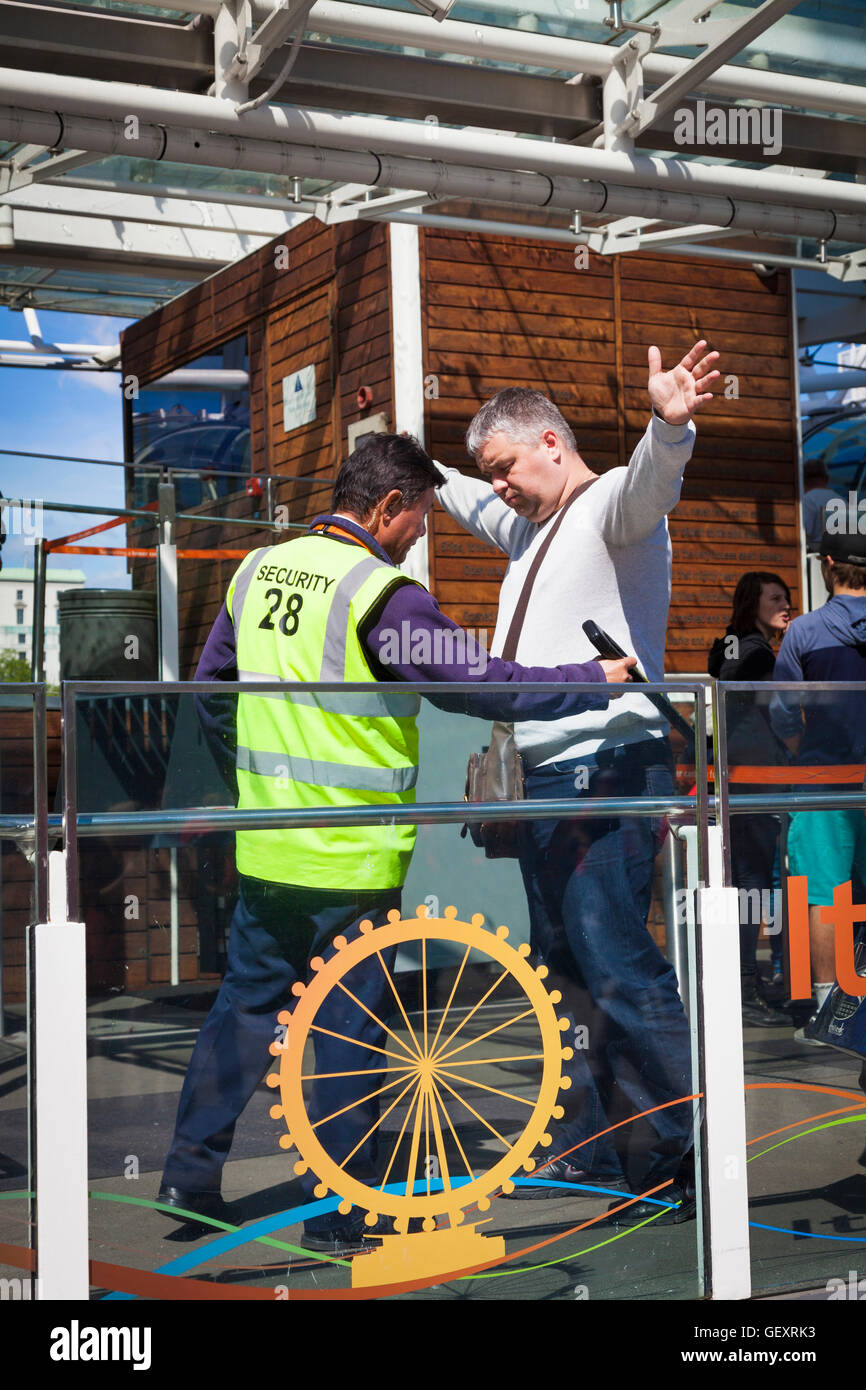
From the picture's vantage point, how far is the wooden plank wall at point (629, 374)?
8.01 m

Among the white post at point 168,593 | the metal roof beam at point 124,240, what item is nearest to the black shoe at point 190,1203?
the white post at point 168,593

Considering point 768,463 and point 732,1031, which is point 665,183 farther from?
point 732,1031

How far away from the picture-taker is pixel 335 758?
2715 mm

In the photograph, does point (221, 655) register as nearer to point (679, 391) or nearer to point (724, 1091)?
point (679, 391)

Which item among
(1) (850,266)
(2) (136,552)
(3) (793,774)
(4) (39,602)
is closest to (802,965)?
(3) (793,774)

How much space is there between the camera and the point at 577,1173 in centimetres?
279

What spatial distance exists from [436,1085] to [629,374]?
6482mm

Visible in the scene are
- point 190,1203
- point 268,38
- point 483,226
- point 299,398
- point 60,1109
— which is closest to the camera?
point 60,1109

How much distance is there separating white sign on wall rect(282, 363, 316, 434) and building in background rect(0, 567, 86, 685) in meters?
2.18

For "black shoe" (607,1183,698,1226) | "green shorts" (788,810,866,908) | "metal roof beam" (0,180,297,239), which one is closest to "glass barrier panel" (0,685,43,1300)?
"black shoe" (607,1183,698,1226)

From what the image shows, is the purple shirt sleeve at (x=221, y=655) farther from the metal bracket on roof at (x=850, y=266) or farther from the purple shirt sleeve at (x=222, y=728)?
the metal bracket on roof at (x=850, y=266)

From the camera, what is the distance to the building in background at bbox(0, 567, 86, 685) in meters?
7.45

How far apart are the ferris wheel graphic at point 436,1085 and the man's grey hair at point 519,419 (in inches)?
52.8

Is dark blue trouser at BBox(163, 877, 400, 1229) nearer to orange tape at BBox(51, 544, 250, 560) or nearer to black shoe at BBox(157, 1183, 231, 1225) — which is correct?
black shoe at BBox(157, 1183, 231, 1225)
